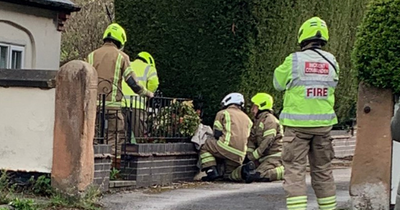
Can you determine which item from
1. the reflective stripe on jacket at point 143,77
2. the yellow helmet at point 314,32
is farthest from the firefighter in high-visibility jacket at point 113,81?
the yellow helmet at point 314,32

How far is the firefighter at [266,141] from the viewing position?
40.4 feet

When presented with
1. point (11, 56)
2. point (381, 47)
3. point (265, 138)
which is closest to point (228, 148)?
point (265, 138)

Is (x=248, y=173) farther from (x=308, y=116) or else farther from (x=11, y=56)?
(x=11, y=56)

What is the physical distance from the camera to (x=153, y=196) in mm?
10102

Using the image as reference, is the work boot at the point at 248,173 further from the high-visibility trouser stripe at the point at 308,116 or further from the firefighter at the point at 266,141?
the high-visibility trouser stripe at the point at 308,116

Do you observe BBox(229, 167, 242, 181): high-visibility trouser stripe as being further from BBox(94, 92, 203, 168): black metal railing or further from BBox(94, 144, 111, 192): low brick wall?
BBox(94, 144, 111, 192): low brick wall

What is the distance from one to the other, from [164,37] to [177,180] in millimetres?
3884

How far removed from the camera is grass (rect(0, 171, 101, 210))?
8.35 meters

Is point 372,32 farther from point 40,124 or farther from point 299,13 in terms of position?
point 299,13

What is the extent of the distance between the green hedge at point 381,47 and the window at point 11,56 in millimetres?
9249

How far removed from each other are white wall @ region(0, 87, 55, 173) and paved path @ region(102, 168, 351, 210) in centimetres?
95

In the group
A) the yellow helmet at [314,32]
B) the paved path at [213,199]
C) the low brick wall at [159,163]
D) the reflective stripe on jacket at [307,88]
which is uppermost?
the yellow helmet at [314,32]

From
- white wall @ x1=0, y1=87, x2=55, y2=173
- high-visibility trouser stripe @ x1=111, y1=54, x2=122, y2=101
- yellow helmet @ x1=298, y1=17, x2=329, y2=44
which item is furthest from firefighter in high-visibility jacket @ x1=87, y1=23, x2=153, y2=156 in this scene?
yellow helmet @ x1=298, y1=17, x2=329, y2=44

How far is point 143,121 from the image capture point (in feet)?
37.9
